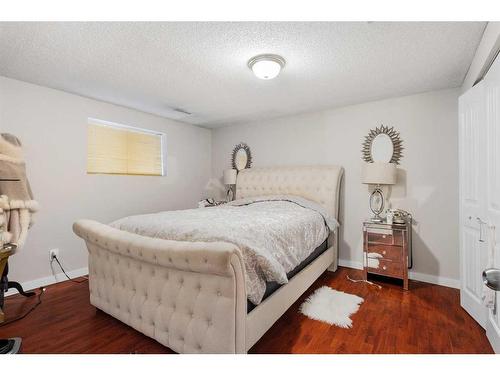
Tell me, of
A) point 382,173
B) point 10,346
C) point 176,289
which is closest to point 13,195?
point 10,346

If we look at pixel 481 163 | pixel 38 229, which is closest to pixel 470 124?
pixel 481 163

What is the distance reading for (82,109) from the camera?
10.2 ft

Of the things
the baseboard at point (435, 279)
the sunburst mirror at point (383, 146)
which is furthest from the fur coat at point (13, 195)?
the baseboard at point (435, 279)

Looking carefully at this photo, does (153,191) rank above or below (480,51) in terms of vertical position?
below

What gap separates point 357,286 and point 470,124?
6.14 ft

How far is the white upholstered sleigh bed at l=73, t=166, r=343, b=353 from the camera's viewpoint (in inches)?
53.7

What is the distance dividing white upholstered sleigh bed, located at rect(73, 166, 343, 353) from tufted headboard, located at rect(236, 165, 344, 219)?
4.34 ft

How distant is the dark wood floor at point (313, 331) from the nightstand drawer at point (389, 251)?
400mm

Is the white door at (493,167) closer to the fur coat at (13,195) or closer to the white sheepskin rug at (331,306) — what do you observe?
the white sheepskin rug at (331,306)

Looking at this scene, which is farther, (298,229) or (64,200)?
(64,200)

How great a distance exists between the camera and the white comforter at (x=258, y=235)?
1563 mm

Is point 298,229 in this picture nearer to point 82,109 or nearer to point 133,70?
point 133,70
